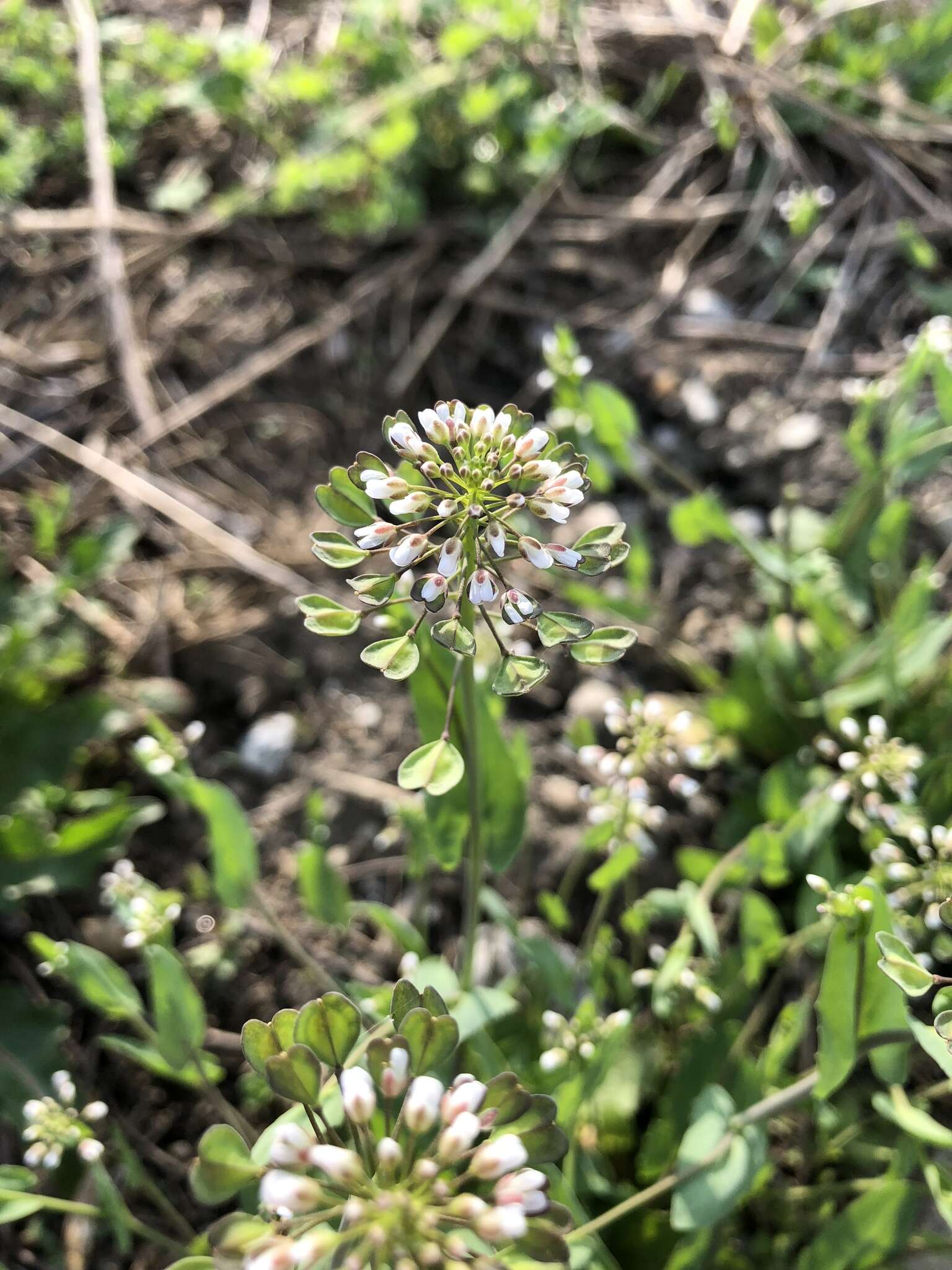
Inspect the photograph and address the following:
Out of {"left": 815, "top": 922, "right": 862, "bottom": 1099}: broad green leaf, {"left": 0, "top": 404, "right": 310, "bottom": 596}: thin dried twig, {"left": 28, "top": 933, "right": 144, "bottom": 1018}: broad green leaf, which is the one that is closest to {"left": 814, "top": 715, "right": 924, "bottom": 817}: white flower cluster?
{"left": 815, "top": 922, "right": 862, "bottom": 1099}: broad green leaf

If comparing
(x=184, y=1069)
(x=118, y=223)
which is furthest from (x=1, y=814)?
(x=118, y=223)

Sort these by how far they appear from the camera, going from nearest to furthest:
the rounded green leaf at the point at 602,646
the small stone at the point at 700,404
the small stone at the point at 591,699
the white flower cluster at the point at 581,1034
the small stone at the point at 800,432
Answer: the rounded green leaf at the point at 602,646 < the white flower cluster at the point at 581,1034 < the small stone at the point at 591,699 < the small stone at the point at 800,432 < the small stone at the point at 700,404

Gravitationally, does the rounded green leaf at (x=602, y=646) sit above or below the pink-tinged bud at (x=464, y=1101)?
above

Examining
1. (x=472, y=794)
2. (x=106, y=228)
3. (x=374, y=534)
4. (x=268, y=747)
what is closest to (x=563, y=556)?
(x=374, y=534)

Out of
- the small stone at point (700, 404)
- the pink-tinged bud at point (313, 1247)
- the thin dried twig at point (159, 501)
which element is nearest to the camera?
the pink-tinged bud at point (313, 1247)

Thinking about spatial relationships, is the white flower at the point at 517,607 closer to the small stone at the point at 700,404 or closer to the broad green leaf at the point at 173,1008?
the broad green leaf at the point at 173,1008

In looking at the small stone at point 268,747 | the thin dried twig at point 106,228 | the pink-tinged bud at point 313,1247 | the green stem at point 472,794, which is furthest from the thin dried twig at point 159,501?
the pink-tinged bud at point 313,1247

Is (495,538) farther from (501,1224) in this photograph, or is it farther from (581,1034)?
(581,1034)
